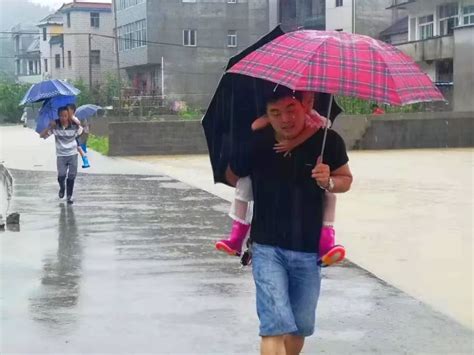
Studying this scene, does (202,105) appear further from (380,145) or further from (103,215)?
(103,215)

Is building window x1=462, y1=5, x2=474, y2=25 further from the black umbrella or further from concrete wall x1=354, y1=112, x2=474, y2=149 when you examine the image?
the black umbrella

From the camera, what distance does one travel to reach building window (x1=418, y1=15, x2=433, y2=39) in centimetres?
4834

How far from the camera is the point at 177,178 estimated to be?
18.6 meters

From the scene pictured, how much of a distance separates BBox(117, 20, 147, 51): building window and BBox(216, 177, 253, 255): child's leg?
5427 cm

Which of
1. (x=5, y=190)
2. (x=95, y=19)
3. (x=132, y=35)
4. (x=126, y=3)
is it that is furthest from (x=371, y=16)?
(x=5, y=190)

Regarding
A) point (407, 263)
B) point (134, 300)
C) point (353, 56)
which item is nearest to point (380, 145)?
point (407, 263)

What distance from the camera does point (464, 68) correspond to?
39.5 m

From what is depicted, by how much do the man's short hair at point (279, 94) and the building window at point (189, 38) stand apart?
5504 cm

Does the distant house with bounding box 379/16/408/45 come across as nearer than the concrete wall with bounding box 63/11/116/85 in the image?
Yes

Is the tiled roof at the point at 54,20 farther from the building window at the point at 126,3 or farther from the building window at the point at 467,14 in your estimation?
the building window at the point at 467,14

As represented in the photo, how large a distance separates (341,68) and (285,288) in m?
1.11

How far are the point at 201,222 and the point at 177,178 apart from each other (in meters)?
7.24

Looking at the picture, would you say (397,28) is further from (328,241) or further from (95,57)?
(328,241)

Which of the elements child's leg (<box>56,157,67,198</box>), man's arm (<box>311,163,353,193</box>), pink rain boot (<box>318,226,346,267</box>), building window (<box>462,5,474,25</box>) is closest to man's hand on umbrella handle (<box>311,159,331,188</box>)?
man's arm (<box>311,163,353,193</box>)
